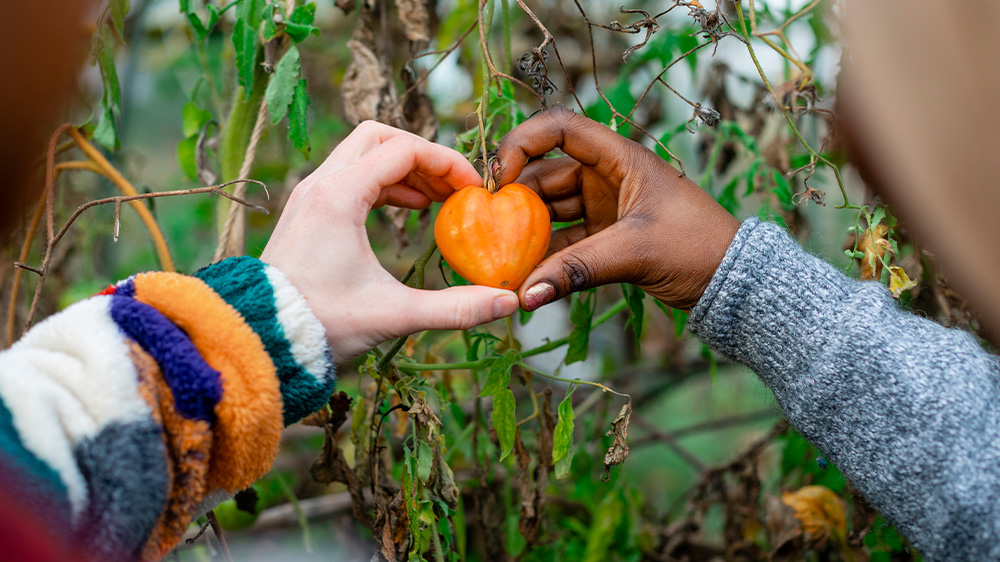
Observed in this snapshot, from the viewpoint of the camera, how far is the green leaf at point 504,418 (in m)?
1.10

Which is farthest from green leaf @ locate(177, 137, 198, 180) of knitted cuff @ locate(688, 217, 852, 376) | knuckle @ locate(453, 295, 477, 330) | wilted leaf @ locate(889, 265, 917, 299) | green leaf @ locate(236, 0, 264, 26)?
wilted leaf @ locate(889, 265, 917, 299)

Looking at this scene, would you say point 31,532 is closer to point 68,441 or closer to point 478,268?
point 68,441

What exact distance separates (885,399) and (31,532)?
1054 mm

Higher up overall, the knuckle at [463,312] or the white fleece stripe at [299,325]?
the white fleece stripe at [299,325]

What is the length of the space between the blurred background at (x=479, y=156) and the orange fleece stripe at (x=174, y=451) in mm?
356

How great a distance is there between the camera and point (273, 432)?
0.83 metres

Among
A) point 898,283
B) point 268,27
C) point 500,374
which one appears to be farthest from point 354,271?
point 898,283

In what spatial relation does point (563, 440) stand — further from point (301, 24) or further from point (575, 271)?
point (301, 24)

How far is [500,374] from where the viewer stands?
1.11m

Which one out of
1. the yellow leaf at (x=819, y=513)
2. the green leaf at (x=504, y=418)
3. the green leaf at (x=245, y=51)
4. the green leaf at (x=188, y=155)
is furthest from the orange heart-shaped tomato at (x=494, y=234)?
the yellow leaf at (x=819, y=513)

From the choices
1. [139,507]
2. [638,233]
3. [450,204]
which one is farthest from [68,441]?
[638,233]

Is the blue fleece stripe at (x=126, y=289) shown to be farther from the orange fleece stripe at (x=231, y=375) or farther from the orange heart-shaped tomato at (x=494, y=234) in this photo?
the orange heart-shaped tomato at (x=494, y=234)

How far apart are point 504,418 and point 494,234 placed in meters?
0.33

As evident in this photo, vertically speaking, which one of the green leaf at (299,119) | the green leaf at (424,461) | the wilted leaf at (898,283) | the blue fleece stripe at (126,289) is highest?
the green leaf at (299,119)
